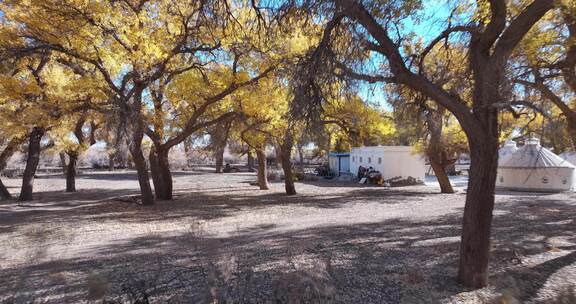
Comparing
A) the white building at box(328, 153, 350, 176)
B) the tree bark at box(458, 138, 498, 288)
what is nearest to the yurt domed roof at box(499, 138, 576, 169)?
the white building at box(328, 153, 350, 176)

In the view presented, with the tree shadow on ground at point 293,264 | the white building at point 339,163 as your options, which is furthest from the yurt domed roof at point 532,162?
the white building at point 339,163

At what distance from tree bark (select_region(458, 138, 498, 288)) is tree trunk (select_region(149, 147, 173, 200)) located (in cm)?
1460

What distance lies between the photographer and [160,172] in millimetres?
18312

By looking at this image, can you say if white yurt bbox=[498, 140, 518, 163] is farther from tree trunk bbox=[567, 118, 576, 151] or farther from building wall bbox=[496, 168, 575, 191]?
tree trunk bbox=[567, 118, 576, 151]

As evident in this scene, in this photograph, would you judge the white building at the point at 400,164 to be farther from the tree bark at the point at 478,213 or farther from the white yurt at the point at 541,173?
the tree bark at the point at 478,213

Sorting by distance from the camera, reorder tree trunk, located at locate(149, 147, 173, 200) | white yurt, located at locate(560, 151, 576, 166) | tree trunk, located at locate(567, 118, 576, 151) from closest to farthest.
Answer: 1. tree trunk, located at locate(567, 118, 576, 151)
2. tree trunk, located at locate(149, 147, 173, 200)
3. white yurt, located at locate(560, 151, 576, 166)

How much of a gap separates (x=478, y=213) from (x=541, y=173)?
71.7 ft

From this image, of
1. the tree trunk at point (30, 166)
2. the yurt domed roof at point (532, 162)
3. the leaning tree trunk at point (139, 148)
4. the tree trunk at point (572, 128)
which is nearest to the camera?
the tree trunk at point (572, 128)

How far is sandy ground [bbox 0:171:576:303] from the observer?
16.9 ft

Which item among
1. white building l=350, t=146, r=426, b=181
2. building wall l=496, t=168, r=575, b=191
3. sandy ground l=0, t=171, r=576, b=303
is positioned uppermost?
white building l=350, t=146, r=426, b=181

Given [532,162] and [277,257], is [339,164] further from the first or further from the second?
[277,257]

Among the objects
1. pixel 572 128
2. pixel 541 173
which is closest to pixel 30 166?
pixel 572 128

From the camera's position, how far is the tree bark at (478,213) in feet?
16.7

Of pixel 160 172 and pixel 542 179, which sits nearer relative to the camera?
pixel 160 172
